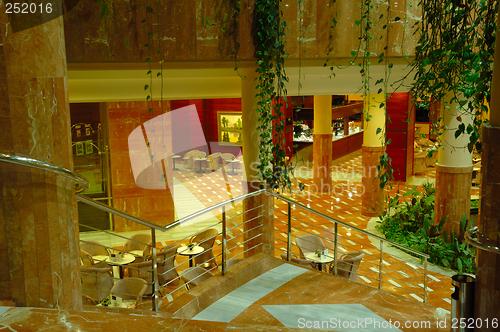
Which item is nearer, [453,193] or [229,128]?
[453,193]

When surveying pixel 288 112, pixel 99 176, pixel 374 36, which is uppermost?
pixel 374 36

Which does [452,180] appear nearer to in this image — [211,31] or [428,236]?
[428,236]

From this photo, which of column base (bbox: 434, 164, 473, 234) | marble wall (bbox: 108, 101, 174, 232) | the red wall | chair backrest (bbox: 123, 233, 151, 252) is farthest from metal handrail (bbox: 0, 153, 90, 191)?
the red wall

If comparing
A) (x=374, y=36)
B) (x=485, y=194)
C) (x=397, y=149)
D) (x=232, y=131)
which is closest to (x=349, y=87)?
(x=374, y=36)

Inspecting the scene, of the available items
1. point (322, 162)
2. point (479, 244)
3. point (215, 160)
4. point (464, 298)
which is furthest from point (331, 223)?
point (479, 244)

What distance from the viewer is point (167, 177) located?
9.64 m

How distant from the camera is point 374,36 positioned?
17.2 feet

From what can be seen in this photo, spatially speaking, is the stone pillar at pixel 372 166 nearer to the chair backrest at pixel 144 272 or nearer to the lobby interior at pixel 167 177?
the lobby interior at pixel 167 177

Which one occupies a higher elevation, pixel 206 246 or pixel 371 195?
pixel 371 195

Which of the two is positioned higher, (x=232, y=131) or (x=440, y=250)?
(x=232, y=131)

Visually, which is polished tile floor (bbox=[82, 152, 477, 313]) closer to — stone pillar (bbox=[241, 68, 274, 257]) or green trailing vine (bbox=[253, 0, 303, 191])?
stone pillar (bbox=[241, 68, 274, 257])

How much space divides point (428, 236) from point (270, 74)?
177 inches

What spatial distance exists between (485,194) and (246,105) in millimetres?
3880

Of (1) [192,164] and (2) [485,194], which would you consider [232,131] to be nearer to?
(1) [192,164]
